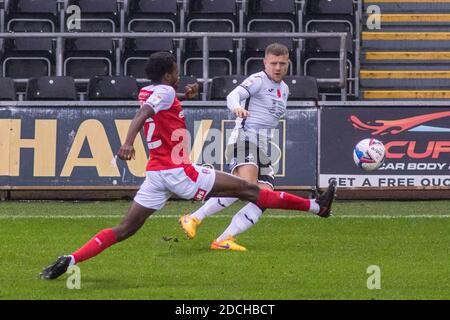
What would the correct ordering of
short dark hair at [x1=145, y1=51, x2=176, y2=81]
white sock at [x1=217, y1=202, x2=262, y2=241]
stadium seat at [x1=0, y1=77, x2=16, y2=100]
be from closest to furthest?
short dark hair at [x1=145, y1=51, x2=176, y2=81] < white sock at [x1=217, y1=202, x2=262, y2=241] < stadium seat at [x1=0, y1=77, x2=16, y2=100]

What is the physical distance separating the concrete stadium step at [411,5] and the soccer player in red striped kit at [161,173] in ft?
39.5

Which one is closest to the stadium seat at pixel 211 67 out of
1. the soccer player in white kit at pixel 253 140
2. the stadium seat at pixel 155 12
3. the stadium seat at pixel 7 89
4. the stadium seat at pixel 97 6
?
the stadium seat at pixel 155 12

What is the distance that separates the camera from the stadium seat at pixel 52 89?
1900cm

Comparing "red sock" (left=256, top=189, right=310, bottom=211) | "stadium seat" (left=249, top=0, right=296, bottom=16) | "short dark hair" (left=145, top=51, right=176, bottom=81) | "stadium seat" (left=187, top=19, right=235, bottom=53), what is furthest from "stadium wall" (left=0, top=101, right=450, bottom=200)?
"short dark hair" (left=145, top=51, right=176, bottom=81)

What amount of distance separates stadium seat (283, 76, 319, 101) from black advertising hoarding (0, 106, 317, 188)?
3.37 ft

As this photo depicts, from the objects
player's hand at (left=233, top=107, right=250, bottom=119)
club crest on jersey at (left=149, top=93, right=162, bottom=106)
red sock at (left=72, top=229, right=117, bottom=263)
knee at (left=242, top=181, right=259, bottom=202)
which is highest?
club crest on jersey at (left=149, top=93, right=162, bottom=106)

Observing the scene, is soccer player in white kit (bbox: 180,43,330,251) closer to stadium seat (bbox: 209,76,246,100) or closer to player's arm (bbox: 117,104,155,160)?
player's arm (bbox: 117,104,155,160)

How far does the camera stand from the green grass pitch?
9.66 metres

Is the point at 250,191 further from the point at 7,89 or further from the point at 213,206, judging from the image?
the point at 7,89

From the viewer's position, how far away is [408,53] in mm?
22109

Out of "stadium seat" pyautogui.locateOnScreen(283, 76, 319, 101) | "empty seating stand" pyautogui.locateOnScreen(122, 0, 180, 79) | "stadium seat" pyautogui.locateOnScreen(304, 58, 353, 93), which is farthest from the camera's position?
"empty seating stand" pyautogui.locateOnScreen(122, 0, 180, 79)

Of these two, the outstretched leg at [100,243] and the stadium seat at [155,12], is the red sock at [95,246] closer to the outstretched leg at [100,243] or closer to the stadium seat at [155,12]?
the outstretched leg at [100,243]

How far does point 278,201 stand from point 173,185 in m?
1.26

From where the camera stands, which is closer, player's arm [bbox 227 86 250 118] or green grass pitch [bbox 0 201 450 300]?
green grass pitch [bbox 0 201 450 300]
